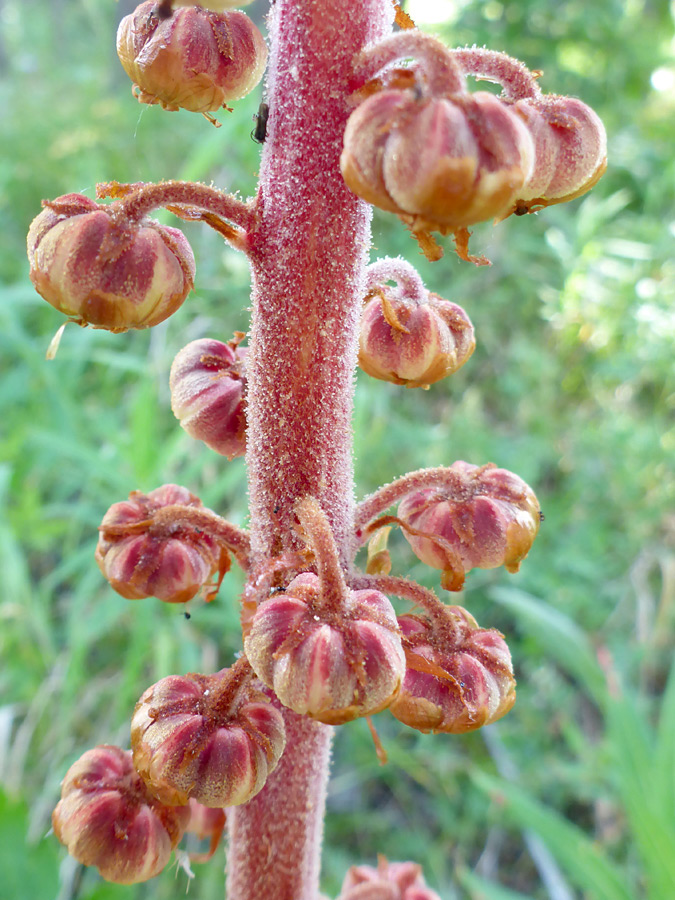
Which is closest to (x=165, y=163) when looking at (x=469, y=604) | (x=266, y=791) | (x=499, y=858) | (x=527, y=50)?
(x=527, y=50)

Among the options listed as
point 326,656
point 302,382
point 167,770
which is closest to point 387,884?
point 167,770

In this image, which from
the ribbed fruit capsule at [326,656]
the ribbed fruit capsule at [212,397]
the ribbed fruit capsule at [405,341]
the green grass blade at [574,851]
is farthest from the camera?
the green grass blade at [574,851]

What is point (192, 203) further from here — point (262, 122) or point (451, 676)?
point (451, 676)

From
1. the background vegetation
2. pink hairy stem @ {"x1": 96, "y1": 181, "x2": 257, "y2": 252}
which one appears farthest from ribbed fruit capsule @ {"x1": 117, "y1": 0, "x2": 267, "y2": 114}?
the background vegetation

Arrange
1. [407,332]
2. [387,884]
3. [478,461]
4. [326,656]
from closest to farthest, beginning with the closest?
[326,656], [407,332], [387,884], [478,461]

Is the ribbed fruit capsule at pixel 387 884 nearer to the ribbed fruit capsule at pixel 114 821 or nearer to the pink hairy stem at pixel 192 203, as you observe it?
the ribbed fruit capsule at pixel 114 821

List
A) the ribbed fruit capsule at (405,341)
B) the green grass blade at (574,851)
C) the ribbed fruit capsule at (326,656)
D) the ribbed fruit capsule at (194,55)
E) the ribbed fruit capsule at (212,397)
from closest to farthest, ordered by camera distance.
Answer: the ribbed fruit capsule at (326,656) < the ribbed fruit capsule at (194,55) < the ribbed fruit capsule at (405,341) < the ribbed fruit capsule at (212,397) < the green grass blade at (574,851)

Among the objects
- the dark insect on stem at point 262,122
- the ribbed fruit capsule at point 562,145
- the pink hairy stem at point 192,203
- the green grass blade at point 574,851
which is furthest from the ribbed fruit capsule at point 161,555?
the green grass blade at point 574,851

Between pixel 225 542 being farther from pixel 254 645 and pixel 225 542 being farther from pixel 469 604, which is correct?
pixel 469 604
